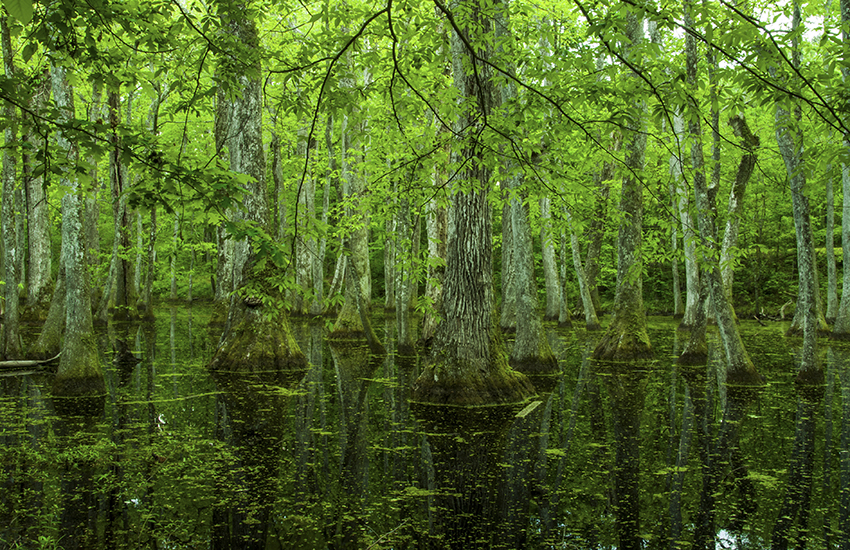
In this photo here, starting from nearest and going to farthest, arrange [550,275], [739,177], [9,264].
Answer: [9,264], [739,177], [550,275]

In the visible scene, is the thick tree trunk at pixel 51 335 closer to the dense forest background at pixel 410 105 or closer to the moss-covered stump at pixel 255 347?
the dense forest background at pixel 410 105

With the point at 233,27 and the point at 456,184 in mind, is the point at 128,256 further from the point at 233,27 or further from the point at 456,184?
the point at 456,184

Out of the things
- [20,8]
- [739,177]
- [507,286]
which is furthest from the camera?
A: [507,286]

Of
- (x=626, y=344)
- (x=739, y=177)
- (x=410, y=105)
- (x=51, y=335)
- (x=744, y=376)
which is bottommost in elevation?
(x=744, y=376)

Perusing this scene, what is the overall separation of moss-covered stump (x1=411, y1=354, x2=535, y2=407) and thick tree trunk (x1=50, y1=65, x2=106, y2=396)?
15.1 ft

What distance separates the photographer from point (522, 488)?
501 cm

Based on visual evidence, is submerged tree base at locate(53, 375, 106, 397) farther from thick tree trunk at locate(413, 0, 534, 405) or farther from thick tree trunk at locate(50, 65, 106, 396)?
thick tree trunk at locate(413, 0, 534, 405)

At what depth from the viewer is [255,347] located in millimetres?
11039

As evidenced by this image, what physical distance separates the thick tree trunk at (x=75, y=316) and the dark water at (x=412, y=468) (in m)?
0.42

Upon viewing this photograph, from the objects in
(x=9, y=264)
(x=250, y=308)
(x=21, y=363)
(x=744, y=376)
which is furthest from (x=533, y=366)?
(x=9, y=264)

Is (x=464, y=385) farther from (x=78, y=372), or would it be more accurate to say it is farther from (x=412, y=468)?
(x=78, y=372)

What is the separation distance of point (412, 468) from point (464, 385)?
278 centimetres

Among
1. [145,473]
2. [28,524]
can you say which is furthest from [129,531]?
[145,473]

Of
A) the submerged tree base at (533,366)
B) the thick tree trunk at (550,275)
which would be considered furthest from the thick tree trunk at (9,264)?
the thick tree trunk at (550,275)
